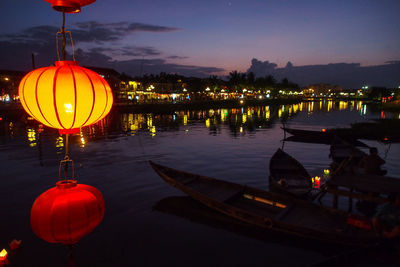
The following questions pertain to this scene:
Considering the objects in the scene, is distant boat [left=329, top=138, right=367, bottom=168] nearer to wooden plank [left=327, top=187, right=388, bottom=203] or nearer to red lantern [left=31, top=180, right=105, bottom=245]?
wooden plank [left=327, top=187, right=388, bottom=203]

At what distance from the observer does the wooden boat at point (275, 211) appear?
6.02 metres

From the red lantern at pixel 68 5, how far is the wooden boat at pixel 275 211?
251 inches

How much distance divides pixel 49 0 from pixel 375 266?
29.7 ft

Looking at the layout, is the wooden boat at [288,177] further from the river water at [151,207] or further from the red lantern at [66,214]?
the red lantern at [66,214]

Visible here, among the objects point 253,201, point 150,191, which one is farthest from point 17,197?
point 253,201

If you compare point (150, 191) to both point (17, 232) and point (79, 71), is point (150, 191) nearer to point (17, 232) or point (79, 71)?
point (17, 232)

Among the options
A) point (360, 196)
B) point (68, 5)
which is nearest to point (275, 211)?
point (360, 196)

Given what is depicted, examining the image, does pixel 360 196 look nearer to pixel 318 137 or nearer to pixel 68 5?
pixel 68 5

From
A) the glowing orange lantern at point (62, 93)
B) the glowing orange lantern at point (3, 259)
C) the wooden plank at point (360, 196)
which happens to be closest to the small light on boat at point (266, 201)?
the wooden plank at point (360, 196)

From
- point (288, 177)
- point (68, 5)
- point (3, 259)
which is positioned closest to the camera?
point (68, 5)

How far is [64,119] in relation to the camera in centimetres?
580

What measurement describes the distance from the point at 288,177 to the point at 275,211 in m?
Result: 2.99

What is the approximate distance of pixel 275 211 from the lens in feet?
25.6

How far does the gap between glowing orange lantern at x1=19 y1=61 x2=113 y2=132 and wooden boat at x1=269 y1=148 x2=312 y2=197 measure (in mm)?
7134
